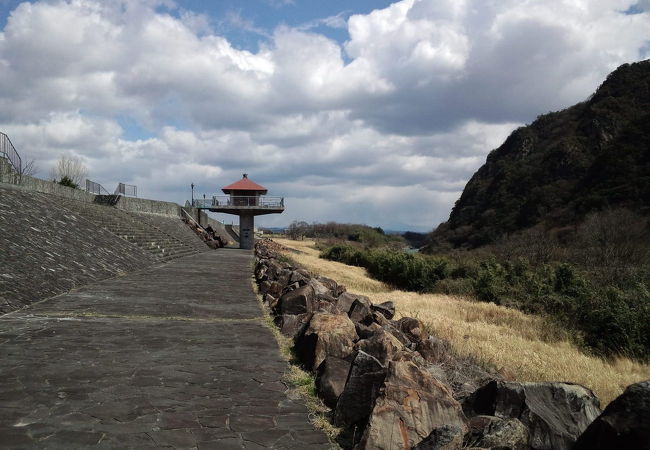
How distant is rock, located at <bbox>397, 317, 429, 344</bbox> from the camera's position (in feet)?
24.2

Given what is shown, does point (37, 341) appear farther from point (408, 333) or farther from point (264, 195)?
point (264, 195)

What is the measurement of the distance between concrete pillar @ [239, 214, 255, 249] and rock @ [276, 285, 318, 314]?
2971cm

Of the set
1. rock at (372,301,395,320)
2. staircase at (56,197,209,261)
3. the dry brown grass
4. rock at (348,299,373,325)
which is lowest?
the dry brown grass

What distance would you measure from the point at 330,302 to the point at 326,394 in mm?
4284

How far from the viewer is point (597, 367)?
9.28 meters

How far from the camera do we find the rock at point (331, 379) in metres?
4.76

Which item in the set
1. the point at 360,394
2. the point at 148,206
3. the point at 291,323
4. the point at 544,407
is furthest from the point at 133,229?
the point at 544,407

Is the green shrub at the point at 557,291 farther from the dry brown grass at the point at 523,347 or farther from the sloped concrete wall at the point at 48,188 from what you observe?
the sloped concrete wall at the point at 48,188

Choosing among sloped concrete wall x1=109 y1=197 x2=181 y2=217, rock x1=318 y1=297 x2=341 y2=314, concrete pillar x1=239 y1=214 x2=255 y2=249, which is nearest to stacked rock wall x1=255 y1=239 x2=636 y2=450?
rock x1=318 y1=297 x2=341 y2=314

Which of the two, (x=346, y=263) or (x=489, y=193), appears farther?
(x=489, y=193)

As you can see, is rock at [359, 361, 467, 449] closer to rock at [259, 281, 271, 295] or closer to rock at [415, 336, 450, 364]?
rock at [415, 336, 450, 364]

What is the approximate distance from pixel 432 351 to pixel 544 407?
2.65 m

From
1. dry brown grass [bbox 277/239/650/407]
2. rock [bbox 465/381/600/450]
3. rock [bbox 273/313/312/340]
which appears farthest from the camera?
dry brown grass [bbox 277/239/650/407]

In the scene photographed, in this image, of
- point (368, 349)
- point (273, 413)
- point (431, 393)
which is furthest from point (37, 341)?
point (431, 393)
